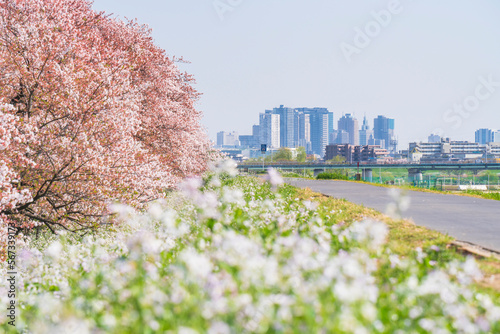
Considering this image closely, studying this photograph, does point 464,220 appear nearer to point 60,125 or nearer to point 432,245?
point 432,245

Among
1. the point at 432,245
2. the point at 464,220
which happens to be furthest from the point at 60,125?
the point at 464,220

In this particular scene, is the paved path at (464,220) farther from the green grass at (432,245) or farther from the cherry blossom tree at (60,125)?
the cherry blossom tree at (60,125)

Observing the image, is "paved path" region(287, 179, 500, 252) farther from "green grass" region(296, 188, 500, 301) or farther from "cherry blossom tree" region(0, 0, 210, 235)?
"cherry blossom tree" region(0, 0, 210, 235)

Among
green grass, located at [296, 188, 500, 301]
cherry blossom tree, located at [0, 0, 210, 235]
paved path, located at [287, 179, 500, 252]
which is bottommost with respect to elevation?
paved path, located at [287, 179, 500, 252]

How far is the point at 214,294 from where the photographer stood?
3.48 m

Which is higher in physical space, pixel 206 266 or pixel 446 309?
pixel 206 266

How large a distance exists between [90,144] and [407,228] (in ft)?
24.9

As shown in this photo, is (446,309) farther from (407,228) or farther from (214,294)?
(407,228)

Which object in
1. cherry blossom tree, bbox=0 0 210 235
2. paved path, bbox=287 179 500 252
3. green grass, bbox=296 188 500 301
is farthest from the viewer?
cherry blossom tree, bbox=0 0 210 235

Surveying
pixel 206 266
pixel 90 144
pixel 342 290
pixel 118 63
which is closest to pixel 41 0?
pixel 118 63

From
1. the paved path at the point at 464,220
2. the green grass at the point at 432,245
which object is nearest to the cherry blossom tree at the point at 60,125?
the green grass at the point at 432,245

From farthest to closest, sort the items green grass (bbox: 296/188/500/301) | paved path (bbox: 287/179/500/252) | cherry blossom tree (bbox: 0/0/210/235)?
cherry blossom tree (bbox: 0/0/210/235) → paved path (bbox: 287/179/500/252) → green grass (bbox: 296/188/500/301)

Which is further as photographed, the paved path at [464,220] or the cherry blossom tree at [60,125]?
the cherry blossom tree at [60,125]

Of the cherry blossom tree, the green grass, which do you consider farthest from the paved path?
the cherry blossom tree
